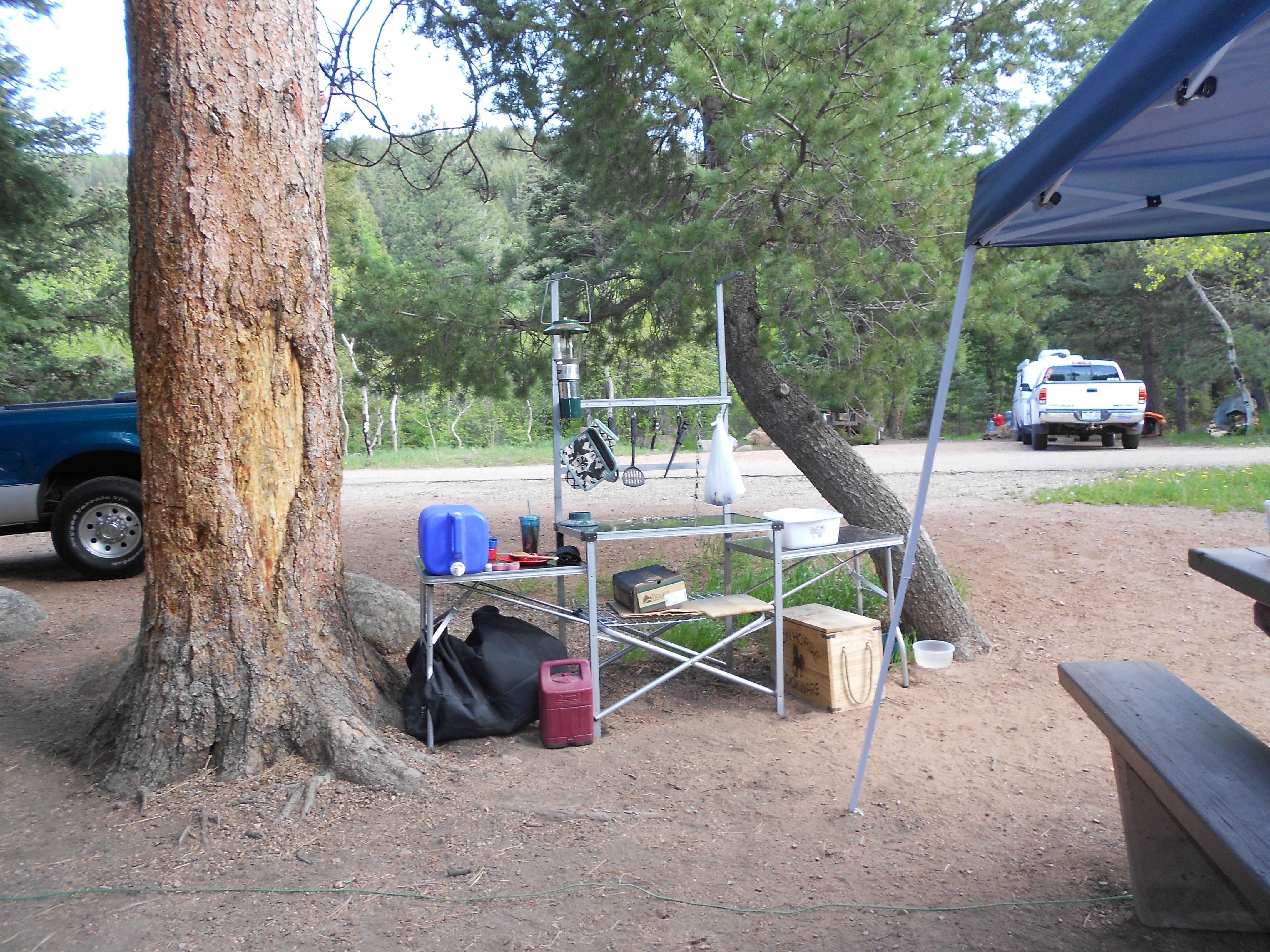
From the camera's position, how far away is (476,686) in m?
3.70

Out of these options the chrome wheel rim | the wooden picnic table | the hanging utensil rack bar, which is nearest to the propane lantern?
the hanging utensil rack bar

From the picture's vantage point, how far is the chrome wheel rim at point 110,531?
20.6 feet

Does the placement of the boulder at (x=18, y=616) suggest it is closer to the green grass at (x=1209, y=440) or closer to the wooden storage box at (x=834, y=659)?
the wooden storage box at (x=834, y=659)

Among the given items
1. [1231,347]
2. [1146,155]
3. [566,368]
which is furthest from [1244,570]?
[1231,347]

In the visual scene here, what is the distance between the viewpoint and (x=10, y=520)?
6180mm

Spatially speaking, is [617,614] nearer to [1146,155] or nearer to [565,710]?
[565,710]

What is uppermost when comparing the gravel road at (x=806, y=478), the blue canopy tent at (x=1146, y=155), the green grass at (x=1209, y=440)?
the blue canopy tent at (x=1146, y=155)

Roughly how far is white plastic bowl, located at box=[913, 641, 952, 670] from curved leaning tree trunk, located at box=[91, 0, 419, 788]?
269 cm

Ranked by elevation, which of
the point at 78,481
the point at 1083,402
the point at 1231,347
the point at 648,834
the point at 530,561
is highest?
the point at 1231,347

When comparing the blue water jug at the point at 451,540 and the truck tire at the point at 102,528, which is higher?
the blue water jug at the point at 451,540

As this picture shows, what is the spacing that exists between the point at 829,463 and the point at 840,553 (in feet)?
3.00

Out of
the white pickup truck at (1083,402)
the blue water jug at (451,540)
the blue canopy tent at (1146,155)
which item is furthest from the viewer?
the white pickup truck at (1083,402)

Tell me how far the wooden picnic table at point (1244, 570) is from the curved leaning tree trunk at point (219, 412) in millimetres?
2648

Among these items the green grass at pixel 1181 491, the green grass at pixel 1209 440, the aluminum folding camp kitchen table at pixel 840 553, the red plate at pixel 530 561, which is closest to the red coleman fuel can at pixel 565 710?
the red plate at pixel 530 561
